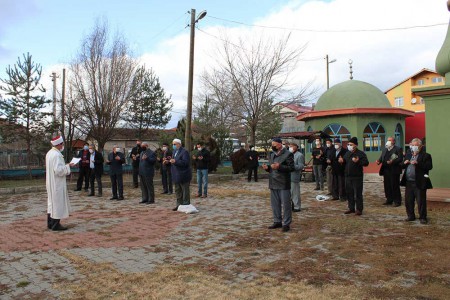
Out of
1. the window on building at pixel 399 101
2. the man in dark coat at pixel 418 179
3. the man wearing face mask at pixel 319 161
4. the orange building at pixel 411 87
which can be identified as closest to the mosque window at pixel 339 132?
the man wearing face mask at pixel 319 161

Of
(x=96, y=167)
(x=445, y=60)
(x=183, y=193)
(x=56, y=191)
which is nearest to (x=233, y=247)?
(x=183, y=193)

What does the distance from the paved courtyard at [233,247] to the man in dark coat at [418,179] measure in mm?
386

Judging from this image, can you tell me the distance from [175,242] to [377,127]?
1718 cm

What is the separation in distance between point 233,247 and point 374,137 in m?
16.9

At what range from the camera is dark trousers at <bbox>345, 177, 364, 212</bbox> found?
8734 mm

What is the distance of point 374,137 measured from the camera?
2092 cm

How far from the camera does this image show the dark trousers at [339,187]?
1112cm

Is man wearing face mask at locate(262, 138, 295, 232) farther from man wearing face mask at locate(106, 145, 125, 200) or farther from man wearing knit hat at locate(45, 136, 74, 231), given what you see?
man wearing face mask at locate(106, 145, 125, 200)

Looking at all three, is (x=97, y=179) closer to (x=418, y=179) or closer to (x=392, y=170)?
(x=392, y=170)

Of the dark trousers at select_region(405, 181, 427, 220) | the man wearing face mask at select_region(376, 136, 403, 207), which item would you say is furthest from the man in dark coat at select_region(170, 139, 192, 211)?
the man wearing face mask at select_region(376, 136, 403, 207)

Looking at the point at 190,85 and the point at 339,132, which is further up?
the point at 190,85

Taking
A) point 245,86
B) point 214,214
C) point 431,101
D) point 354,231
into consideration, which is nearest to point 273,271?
point 354,231

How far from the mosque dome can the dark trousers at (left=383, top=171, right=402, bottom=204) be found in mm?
11572

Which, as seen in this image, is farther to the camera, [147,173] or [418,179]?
[147,173]
